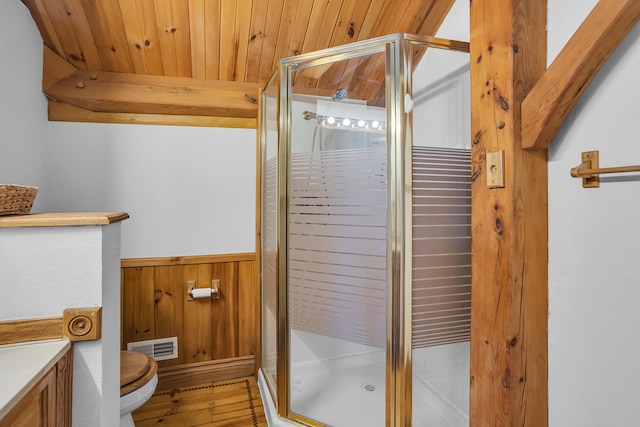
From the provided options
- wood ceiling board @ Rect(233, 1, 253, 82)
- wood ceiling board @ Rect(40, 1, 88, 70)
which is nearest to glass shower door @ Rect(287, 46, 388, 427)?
wood ceiling board @ Rect(233, 1, 253, 82)

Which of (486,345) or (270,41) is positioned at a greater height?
(270,41)

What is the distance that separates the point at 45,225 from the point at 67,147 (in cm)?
145

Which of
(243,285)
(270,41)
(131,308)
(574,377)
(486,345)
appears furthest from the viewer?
(243,285)

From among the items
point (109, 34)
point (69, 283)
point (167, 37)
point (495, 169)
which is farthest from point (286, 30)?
point (69, 283)

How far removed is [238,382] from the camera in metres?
2.25

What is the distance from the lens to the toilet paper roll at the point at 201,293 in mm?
2191

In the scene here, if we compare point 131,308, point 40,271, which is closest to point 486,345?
point 40,271

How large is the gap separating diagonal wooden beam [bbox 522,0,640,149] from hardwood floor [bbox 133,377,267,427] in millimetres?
1987

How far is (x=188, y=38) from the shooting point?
1902mm

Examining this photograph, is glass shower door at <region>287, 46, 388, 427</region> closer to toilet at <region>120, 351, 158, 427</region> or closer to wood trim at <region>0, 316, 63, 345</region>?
toilet at <region>120, 351, 158, 427</region>

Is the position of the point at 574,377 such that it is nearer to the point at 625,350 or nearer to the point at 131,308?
the point at 625,350

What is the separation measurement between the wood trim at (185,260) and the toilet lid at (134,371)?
0.59m

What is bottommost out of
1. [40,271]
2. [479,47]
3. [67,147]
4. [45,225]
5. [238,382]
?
[238,382]

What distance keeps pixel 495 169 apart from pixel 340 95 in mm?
925
